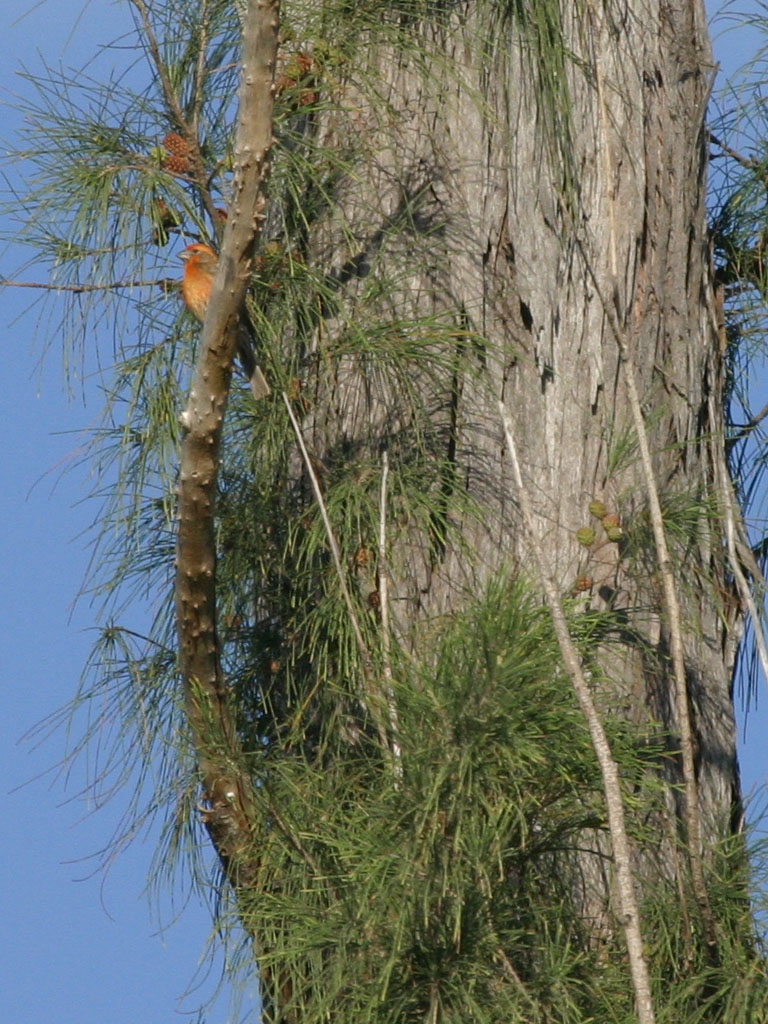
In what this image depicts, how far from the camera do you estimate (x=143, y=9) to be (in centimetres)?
254

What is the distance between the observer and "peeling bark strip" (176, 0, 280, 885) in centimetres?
217

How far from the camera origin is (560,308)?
8.88ft

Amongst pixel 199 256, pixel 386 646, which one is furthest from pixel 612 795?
pixel 199 256

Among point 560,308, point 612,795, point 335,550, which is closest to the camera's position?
point 612,795

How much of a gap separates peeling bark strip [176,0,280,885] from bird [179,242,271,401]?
30 centimetres

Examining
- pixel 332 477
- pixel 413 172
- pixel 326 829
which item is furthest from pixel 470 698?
pixel 413 172

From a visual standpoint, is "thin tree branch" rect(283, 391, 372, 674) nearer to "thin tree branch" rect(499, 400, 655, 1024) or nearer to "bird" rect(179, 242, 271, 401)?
"bird" rect(179, 242, 271, 401)

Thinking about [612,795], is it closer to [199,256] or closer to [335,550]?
[335,550]

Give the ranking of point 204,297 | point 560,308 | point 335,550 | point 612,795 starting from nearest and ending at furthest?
point 612,795, point 335,550, point 204,297, point 560,308

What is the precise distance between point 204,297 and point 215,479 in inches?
15.3

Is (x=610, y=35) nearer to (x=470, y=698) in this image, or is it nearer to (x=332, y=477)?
(x=332, y=477)

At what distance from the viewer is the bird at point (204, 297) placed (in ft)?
8.51

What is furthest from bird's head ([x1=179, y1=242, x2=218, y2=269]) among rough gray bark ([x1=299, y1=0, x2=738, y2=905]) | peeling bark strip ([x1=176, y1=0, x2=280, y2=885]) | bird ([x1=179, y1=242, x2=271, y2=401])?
peeling bark strip ([x1=176, y1=0, x2=280, y2=885])

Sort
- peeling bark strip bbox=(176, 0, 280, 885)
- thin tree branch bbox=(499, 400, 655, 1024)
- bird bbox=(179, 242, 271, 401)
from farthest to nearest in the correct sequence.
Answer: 1. bird bbox=(179, 242, 271, 401)
2. peeling bark strip bbox=(176, 0, 280, 885)
3. thin tree branch bbox=(499, 400, 655, 1024)
